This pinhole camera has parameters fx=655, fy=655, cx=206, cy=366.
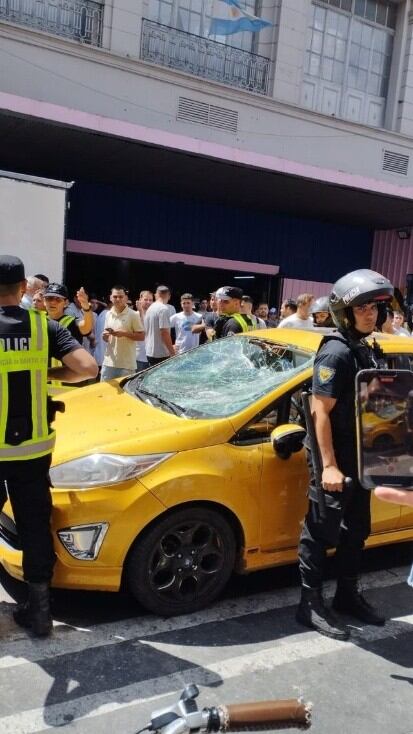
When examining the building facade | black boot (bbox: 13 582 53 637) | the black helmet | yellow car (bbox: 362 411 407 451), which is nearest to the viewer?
yellow car (bbox: 362 411 407 451)

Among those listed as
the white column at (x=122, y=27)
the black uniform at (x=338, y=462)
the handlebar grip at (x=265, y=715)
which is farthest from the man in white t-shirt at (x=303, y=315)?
the white column at (x=122, y=27)

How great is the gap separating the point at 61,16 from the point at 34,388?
1046cm

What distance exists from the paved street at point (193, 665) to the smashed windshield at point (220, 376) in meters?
1.10

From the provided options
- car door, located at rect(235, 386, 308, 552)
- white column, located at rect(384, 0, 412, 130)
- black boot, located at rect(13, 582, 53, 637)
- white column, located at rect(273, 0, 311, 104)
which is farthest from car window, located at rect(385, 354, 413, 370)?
white column, located at rect(384, 0, 412, 130)

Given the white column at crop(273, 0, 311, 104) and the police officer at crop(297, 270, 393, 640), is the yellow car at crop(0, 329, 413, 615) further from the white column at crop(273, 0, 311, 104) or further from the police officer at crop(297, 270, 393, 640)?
the white column at crop(273, 0, 311, 104)

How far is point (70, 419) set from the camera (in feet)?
12.8

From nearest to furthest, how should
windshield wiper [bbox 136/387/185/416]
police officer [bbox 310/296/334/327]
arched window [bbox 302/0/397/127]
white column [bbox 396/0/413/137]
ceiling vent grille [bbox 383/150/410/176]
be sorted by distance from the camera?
windshield wiper [bbox 136/387/185/416], police officer [bbox 310/296/334/327], arched window [bbox 302/0/397/127], ceiling vent grille [bbox 383/150/410/176], white column [bbox 396/0/413/137]

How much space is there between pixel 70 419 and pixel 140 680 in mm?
1577

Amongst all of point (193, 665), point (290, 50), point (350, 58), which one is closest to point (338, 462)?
point (193, 665)

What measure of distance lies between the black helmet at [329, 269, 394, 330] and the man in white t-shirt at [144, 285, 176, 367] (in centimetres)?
490

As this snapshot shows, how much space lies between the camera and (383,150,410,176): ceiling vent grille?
574 inches

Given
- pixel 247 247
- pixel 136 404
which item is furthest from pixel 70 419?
pixel 247 247

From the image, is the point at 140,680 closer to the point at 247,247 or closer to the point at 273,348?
the point at 273,348

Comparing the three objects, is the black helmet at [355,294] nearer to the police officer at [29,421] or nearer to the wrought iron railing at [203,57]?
the police officer at [29,421]
